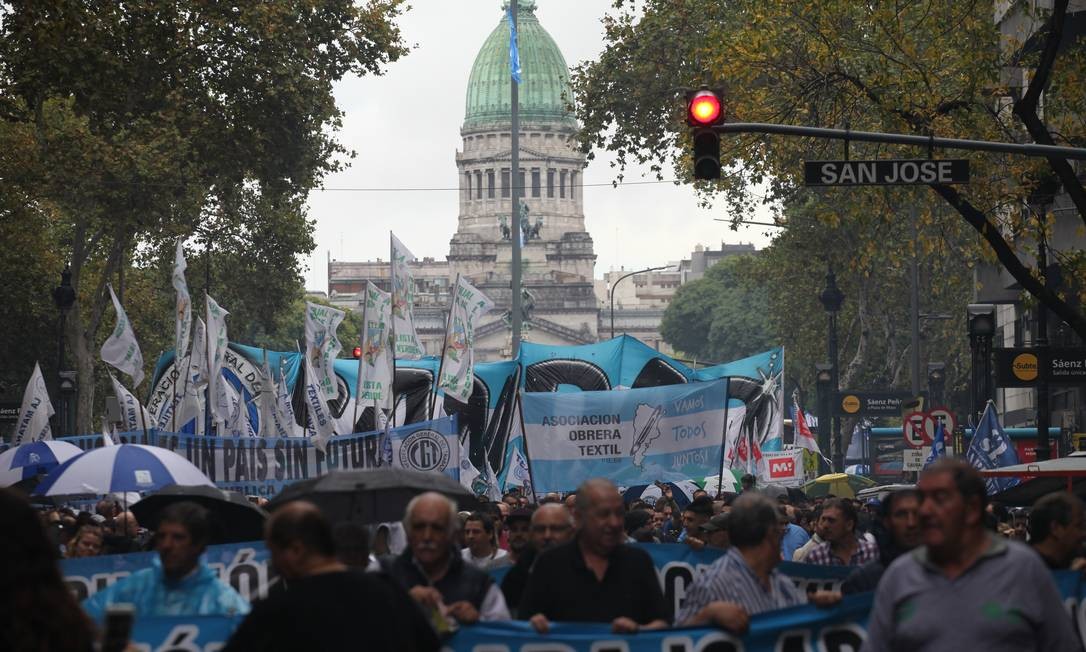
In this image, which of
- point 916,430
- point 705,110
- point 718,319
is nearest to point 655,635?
point 705,110

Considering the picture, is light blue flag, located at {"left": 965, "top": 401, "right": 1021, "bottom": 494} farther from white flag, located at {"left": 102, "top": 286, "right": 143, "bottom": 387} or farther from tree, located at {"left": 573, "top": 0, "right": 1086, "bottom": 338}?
white flag, located at {"left": 102, "top": 286, "right": 143, "bottom": 387}

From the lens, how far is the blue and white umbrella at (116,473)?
13625mm

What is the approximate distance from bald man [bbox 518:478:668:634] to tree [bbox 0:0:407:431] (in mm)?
21364

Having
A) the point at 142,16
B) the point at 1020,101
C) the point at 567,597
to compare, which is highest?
the point at 142,16

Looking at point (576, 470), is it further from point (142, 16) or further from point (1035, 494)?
point (142, 16)

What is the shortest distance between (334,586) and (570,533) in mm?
3408

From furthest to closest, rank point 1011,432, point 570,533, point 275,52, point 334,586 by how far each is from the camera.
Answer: point 1011,432
point 275,52
point 570,533
point 334,586

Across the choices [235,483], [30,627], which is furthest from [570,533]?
[235,483]

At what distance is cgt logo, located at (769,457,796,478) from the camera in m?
27.6

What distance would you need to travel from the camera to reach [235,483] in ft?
67.4

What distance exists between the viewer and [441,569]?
7.84 m

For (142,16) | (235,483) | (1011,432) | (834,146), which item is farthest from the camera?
(1011,432)

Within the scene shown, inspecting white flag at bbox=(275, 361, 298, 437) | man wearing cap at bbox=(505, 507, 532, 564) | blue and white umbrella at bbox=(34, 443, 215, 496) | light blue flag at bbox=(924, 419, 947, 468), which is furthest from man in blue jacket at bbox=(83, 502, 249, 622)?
light blue flag at bbox=(924, 419, 947, 468)

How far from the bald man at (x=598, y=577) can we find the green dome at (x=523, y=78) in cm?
14705
